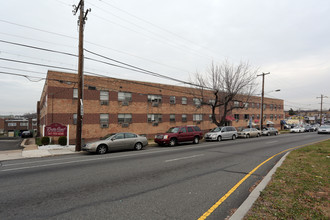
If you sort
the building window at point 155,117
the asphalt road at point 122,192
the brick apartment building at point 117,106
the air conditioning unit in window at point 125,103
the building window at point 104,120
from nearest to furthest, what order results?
the asphalt road at point 122,192 → the brick apartment building at point 117,106 → the building window at point 104,120 → the air conditioning unit in window at point 125,103 → the building window at point 155,117

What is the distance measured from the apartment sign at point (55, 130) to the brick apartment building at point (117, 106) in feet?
13.0

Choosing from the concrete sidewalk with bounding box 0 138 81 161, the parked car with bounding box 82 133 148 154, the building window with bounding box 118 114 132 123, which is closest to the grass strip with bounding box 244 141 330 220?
the parked car with bounding box 82 133 148 154

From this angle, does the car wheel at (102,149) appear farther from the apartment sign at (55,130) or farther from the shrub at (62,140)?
the shrub at (62,140)

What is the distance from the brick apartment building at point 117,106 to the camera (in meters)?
19.7

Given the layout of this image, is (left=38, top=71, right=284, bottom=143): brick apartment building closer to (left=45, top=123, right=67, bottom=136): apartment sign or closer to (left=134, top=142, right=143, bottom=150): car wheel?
(left=45, top=123, right=67, bottom=136): apartment sign

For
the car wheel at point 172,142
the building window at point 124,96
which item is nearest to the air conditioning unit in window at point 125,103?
the building window at point 124,96

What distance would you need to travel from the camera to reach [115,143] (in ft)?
42.9

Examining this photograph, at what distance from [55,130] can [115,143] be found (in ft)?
21.8


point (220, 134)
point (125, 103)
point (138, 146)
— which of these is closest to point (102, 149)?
point (138, 146)

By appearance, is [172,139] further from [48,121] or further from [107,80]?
[48,121]

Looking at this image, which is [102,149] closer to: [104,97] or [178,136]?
[178,136]

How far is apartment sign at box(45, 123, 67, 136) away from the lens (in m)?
15.8

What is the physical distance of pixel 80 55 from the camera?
13891 mm

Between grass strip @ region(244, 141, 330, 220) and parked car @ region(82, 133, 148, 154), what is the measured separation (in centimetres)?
976
